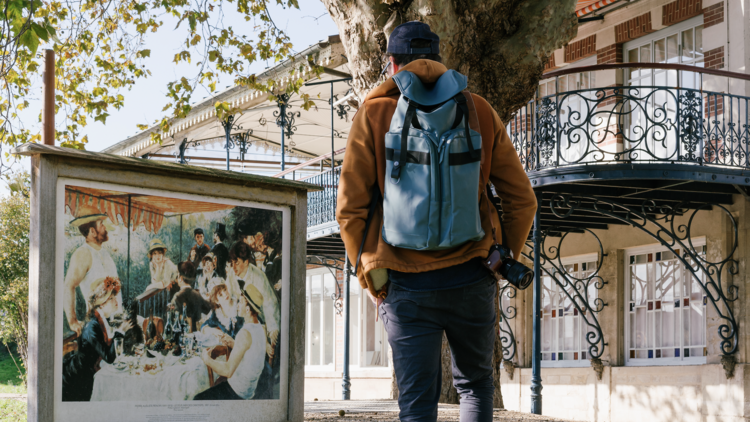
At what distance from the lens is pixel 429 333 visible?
2.92 metres

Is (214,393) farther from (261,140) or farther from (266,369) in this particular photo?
(261,140)

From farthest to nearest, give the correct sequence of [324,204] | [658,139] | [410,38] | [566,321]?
[324,204] → [566,321] → [658,139] → [410,38]

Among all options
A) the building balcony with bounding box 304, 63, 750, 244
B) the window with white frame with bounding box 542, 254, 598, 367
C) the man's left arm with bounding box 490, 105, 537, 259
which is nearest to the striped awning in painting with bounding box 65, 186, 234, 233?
the man's left arm with bounding box 490, 105, 537, 259

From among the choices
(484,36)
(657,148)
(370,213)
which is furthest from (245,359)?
(657,148)

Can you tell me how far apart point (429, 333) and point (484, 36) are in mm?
4572

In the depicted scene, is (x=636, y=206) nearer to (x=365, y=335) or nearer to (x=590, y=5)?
(x=590, y=5)

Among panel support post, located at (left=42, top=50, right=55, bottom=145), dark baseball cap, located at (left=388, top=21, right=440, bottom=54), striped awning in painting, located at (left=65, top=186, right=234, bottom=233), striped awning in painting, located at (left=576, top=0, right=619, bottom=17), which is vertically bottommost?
striped awning in painting, located at (left=65, top=186, right=234, bottom=233)

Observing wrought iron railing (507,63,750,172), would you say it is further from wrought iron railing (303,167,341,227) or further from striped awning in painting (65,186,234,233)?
striped awning in painting (65,186,234,233)

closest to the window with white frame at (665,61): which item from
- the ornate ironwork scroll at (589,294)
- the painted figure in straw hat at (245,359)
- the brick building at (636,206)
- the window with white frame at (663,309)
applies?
the brick building at (636,206)

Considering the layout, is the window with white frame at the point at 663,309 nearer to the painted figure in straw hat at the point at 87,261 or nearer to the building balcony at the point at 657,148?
the building balcony at the point at 657,148

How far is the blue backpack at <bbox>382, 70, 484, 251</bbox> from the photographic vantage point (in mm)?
2895

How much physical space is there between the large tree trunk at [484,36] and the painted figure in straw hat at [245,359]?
10.4ft

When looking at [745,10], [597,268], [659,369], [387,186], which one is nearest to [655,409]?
[659,369]

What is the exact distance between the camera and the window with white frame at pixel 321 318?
862 inches
